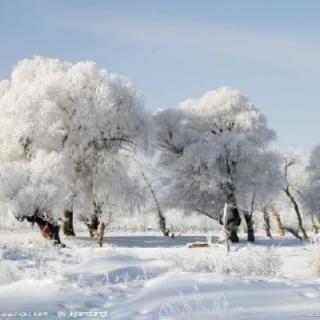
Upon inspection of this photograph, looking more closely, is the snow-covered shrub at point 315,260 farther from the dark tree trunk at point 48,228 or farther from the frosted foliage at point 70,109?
the frosted foliage at point 70,109

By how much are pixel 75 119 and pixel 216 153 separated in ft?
29.7

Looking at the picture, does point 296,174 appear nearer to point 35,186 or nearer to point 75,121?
point 75,121

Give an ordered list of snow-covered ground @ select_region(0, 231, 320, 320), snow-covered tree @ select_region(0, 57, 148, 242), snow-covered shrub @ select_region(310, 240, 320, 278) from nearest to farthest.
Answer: snow-covered ground @ select_region(0, 231, 320, 320) → snow-covered shrub @ select_region(310, 240, 320, 278) → snow-covered tree @ select_region(0, 57, 148, 242)

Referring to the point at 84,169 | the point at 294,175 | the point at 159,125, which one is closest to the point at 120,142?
the point at 84,169

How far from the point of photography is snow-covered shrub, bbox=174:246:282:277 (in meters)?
10.2

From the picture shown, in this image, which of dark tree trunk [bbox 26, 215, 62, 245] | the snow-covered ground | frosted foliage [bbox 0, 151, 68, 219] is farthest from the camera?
dark tree trunk [bbox 26, 215, 62, 245]

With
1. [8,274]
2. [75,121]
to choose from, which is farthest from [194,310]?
[75,121]

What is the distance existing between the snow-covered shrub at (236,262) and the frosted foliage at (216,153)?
2557cm

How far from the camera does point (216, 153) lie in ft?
121

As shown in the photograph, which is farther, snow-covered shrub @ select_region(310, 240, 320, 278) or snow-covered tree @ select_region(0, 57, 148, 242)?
snow-covered tree @ select_region(0, 57, 148, 242)

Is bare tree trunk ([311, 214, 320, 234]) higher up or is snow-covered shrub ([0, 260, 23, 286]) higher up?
bare tree trunk ([311, 214, 320, 234])

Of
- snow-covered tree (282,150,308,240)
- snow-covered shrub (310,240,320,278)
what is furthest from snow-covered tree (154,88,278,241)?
snow-covered shrub (310,240,320,278)

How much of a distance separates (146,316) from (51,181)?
21.5 m

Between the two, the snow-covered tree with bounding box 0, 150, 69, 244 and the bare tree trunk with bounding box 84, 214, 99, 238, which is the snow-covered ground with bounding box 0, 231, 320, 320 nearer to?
the snow-covered tree with bounding box 0, 150, 69, 244
